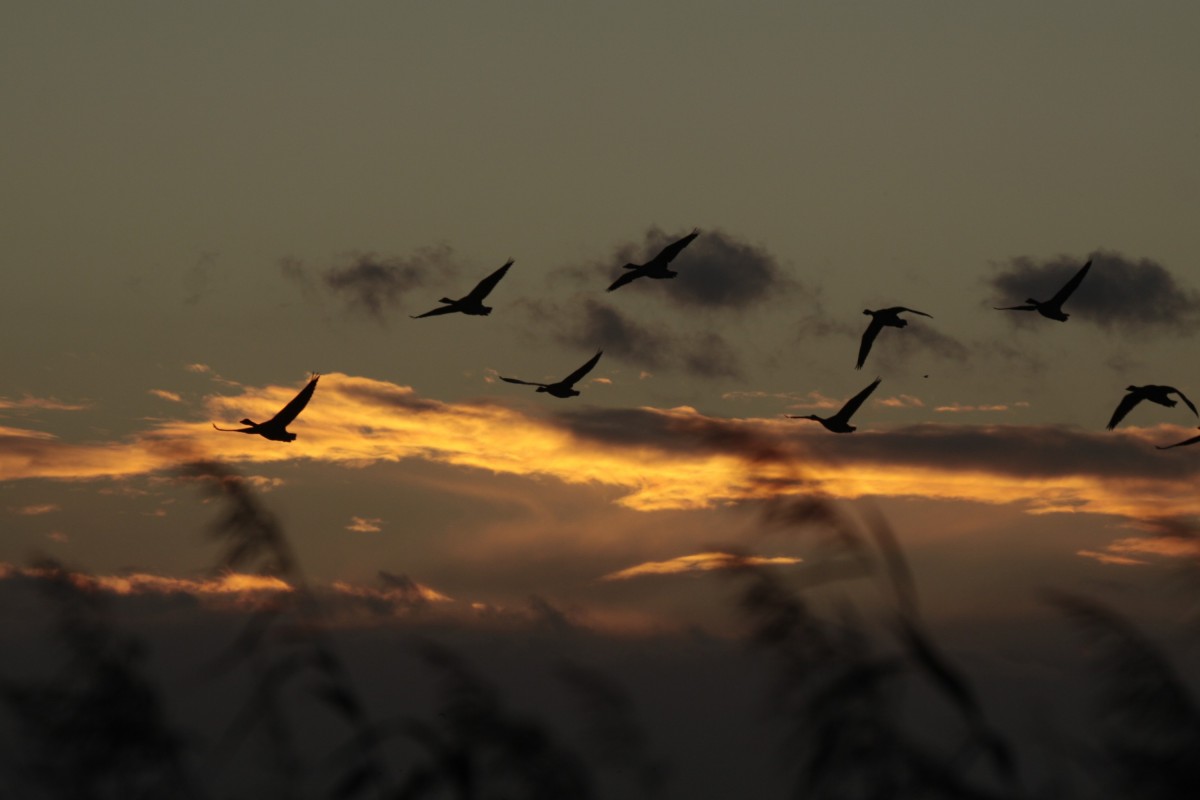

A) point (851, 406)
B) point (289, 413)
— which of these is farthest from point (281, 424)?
point (851, 406)

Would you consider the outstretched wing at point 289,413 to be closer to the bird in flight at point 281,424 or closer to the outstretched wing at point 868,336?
the bird in flight at point 281,424

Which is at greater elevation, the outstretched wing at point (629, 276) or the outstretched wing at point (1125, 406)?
the outstretched wing at point (629, 276)

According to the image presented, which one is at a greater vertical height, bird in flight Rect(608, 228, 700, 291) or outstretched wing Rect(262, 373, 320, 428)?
bird in flight Rect(608, 228, 700, 291)

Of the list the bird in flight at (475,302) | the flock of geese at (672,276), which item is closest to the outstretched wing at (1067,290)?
the flock of geese at (672,276)

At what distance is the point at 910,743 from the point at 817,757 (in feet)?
1.81

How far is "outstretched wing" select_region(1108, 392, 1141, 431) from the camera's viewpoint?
41.1m

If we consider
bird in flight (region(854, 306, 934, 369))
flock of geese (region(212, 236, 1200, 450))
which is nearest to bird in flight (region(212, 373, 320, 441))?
flock of geese (region(212, 236, 1200, 450))

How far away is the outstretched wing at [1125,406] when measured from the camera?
41094 mm

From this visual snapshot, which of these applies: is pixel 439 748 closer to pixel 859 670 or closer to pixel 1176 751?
pixel 859 670

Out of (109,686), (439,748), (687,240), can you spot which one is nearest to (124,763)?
(109,686)

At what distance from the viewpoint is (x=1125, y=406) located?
41344 millimetres

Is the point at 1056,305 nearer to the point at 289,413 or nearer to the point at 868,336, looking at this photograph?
the point at 868,336

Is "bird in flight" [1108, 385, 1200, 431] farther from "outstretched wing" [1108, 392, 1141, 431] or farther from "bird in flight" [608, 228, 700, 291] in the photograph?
"bird in flight" [608, 228, 700, 291]

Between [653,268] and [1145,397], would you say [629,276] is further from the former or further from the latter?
[1145,397]
